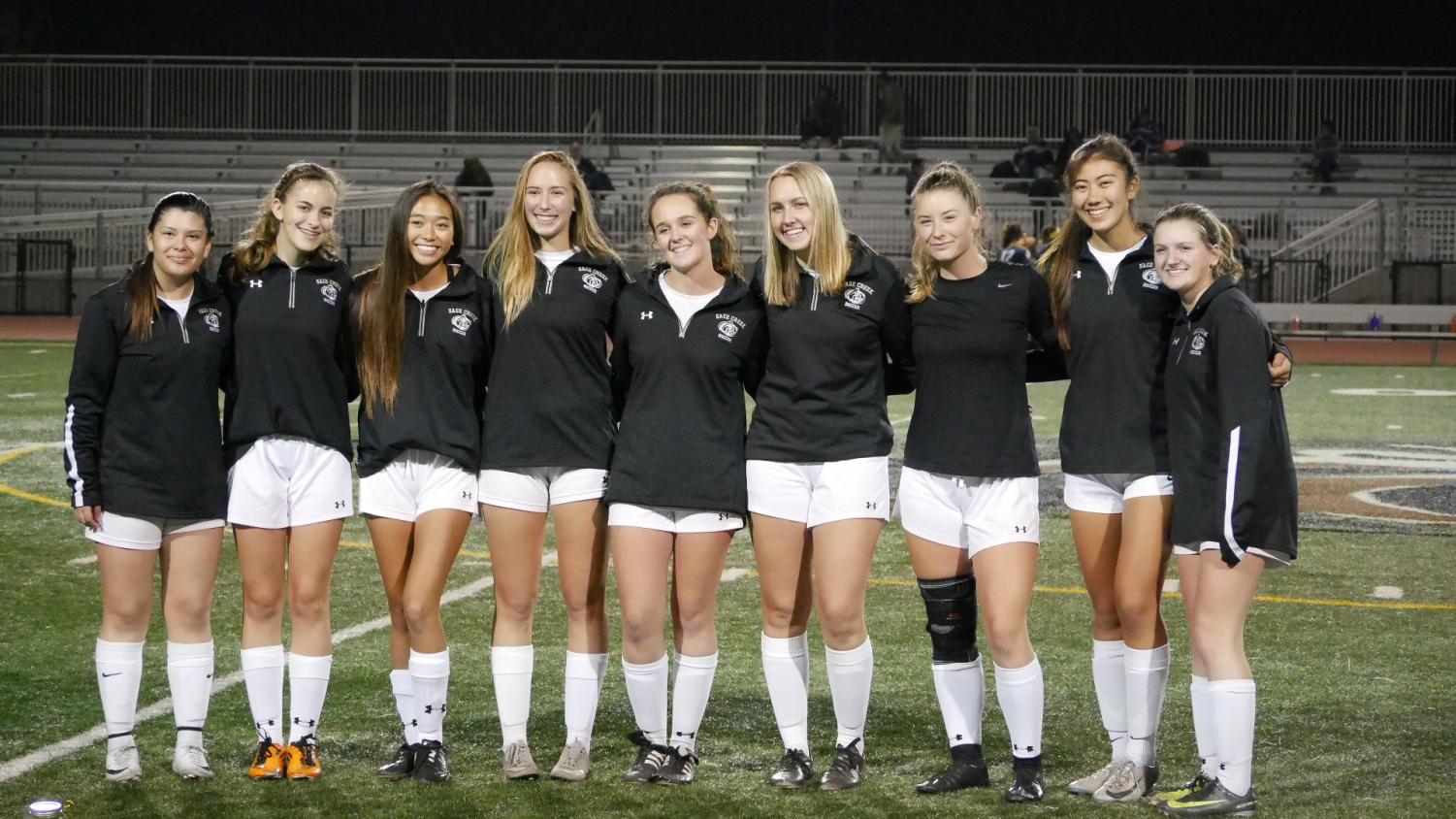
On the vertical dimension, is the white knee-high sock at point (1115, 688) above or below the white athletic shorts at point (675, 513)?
below

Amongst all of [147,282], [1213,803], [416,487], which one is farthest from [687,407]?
[1213,803]

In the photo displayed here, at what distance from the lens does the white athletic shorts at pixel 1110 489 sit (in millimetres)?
4898

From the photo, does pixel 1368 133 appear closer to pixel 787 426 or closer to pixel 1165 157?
pixel 1165 157

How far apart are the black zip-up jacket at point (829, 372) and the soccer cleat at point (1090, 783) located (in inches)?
44.8

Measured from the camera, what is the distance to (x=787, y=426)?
5.07m

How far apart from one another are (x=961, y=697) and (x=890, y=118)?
24.5 m

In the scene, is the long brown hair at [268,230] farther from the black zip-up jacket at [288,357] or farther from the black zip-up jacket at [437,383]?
the black zip-up jacket at [437,383]

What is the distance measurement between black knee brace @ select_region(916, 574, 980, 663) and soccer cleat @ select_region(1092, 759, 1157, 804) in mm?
527

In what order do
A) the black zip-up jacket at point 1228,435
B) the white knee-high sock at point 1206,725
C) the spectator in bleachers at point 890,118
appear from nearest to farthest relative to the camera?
the black zip-up jacket at point 1228,435, the white knee-high sock at point 1206,725, the spectator in bleachers at point 890,118

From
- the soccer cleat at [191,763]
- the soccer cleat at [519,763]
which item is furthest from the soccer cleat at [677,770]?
the soccer cleat at [191,763]

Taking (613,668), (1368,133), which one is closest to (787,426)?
(613,668)

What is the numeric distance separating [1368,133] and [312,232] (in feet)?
89.4

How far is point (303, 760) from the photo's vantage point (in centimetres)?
517

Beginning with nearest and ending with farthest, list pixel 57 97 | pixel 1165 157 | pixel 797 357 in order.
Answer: pixel 797 357, pixel 1165 157, pixel 57 97
